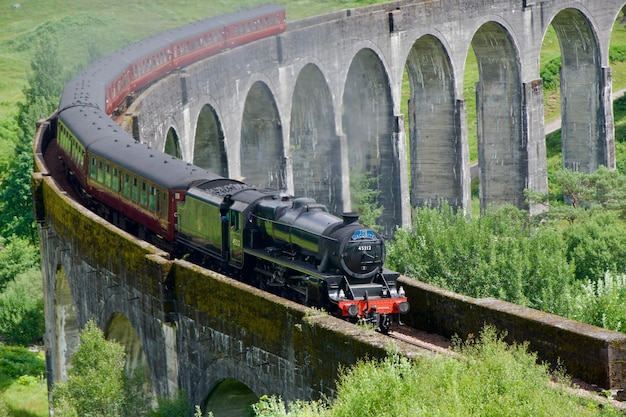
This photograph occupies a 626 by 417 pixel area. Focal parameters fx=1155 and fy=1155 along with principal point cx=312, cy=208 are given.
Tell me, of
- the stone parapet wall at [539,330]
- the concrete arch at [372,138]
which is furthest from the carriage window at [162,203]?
the concrete arch at [372,138]

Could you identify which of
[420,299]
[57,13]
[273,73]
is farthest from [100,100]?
[57,13]

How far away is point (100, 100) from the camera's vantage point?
3772 cm

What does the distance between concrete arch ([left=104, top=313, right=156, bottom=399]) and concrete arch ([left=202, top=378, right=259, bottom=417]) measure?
2.78m

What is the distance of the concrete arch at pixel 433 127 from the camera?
54.2 m

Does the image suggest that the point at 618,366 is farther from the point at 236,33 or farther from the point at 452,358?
the point at 236,33

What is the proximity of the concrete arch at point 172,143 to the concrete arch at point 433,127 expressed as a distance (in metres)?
15.6

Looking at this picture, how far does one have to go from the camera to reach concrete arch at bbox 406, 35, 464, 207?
54.2 meters

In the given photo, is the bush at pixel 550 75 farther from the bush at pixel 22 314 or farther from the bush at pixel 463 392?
the bush at pixel 463 392

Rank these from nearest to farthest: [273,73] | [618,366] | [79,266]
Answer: [618,366] < [79,266] < [273,73]

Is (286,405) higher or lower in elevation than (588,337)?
lower

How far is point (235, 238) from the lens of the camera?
24.0 metres

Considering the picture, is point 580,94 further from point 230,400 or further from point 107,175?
point 230,400

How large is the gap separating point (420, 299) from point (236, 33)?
32180mm

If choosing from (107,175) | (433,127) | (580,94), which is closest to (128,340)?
(107,175)
